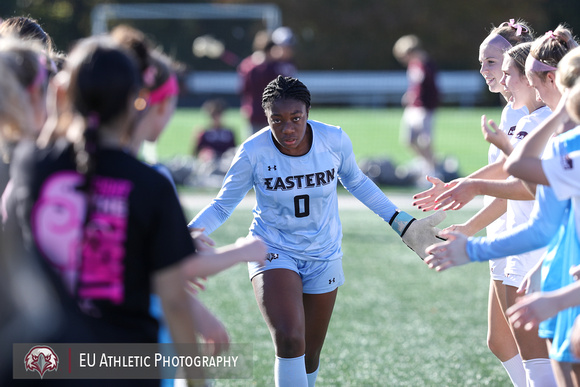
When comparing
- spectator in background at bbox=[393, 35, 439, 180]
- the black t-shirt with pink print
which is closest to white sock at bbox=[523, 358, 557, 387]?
the black t-shirt with pink print

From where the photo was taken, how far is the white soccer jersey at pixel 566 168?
289 cm

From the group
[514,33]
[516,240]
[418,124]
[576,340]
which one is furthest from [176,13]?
[576,340]

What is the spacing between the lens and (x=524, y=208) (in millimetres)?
4113

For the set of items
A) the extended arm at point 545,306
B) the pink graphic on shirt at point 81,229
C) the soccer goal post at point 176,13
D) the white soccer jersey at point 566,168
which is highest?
the soccer goal post at point 176,13

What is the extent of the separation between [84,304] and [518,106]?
2768 millimetres

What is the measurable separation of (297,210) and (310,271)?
1.20 feet

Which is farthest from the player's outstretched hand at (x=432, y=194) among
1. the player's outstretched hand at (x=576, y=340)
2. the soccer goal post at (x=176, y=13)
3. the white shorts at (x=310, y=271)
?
the soccer goal post at (x=176, y=13)

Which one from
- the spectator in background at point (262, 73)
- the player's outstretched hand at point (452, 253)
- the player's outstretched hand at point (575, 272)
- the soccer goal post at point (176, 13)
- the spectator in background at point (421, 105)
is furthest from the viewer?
the soccer goal post at point (176, 13)

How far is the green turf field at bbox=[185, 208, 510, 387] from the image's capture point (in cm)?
552

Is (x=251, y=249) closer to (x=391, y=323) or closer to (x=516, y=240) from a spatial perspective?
(x=516, y=240)

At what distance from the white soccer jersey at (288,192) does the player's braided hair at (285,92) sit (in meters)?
0.21

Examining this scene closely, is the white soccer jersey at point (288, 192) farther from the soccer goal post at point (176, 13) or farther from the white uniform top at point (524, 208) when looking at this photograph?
the soccer goal post at point (176, 13)

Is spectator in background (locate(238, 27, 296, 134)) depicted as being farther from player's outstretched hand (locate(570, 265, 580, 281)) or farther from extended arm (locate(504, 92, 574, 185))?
player's outstretched hand (locate(570, 265, 580, 281))

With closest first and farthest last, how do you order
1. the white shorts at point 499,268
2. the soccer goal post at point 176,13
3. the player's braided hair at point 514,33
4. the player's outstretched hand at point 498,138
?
the player's outstretched hand at point 498,138
the white shorts at point 499,268
the player's braided hair at point 514,33
the soccer goal post at point 176,13
